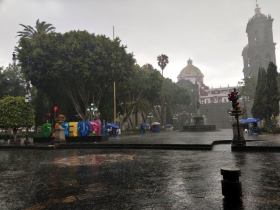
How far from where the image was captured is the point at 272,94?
30.4m

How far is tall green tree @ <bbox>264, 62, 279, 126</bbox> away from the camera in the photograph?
1187 inches

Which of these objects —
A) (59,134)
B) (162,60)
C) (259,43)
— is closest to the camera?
(59,134)

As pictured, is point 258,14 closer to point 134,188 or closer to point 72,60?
point 72,60

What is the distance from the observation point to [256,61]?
78438 millimetres

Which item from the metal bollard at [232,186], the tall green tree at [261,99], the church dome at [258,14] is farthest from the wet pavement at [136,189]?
the church dome at [258,14]

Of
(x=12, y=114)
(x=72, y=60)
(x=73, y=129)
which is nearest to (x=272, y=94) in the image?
(x=73, y=129)

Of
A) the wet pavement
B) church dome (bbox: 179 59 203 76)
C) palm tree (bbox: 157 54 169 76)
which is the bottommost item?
the wet pavement

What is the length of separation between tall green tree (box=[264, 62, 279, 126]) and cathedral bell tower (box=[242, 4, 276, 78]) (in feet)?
171

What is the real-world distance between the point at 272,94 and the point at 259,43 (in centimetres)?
5728

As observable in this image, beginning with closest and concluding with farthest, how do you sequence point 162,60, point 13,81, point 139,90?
1. point 139,90
2. point 13,81
3. point 162,60

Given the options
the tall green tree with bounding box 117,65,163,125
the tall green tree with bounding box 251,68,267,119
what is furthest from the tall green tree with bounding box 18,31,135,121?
the tall green tree with bounding box 251,68,267,119

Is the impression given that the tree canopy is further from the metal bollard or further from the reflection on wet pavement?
the metal bollard

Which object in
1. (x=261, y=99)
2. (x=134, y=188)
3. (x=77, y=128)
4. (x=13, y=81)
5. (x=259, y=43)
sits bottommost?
(x=134, y=188)

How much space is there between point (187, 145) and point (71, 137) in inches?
490
